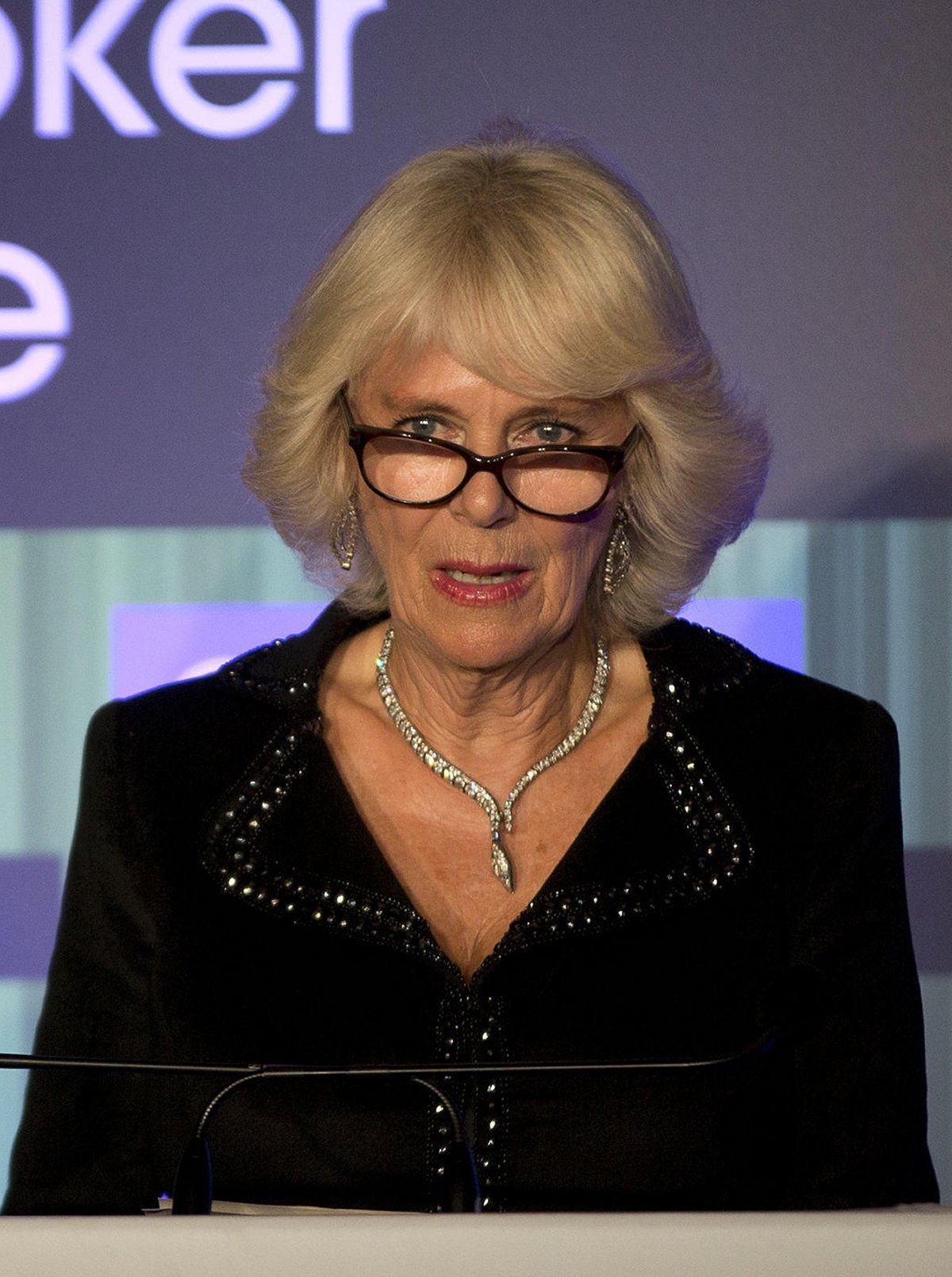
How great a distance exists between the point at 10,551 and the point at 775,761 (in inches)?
55.6

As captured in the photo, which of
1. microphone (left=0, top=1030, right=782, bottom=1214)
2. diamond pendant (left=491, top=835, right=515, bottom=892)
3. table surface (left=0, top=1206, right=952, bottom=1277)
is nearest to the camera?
table surface (left=0, top=1206, right=952, bottom=1277)

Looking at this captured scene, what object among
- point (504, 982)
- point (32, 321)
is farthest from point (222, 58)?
point (504, 982)

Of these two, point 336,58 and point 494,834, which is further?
point 336,58

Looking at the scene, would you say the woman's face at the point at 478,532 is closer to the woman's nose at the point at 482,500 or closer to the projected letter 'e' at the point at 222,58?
the woman's nose at the point at 482,500

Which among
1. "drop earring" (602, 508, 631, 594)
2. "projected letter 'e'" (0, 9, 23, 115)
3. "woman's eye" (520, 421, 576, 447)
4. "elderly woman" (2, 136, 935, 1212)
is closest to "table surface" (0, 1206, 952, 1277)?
"elderly woman" (2, 136, 935, 1212)

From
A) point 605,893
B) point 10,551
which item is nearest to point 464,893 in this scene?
point 605,893

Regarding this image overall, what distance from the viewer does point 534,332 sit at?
129 cm

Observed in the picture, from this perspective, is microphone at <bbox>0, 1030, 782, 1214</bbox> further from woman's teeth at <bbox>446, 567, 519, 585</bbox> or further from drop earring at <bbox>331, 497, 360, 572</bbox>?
drop earring at <bbox>331, 497, 360, 572</bbox>

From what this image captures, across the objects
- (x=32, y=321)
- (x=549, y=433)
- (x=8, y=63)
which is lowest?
(x=549, y=433)

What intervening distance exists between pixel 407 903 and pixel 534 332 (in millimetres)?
501

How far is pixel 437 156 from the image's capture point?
144 cm

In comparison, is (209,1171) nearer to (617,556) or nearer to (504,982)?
(504,982)

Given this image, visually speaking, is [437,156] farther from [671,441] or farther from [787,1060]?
[787,1060]

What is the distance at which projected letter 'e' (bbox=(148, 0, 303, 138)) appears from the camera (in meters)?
2.29
